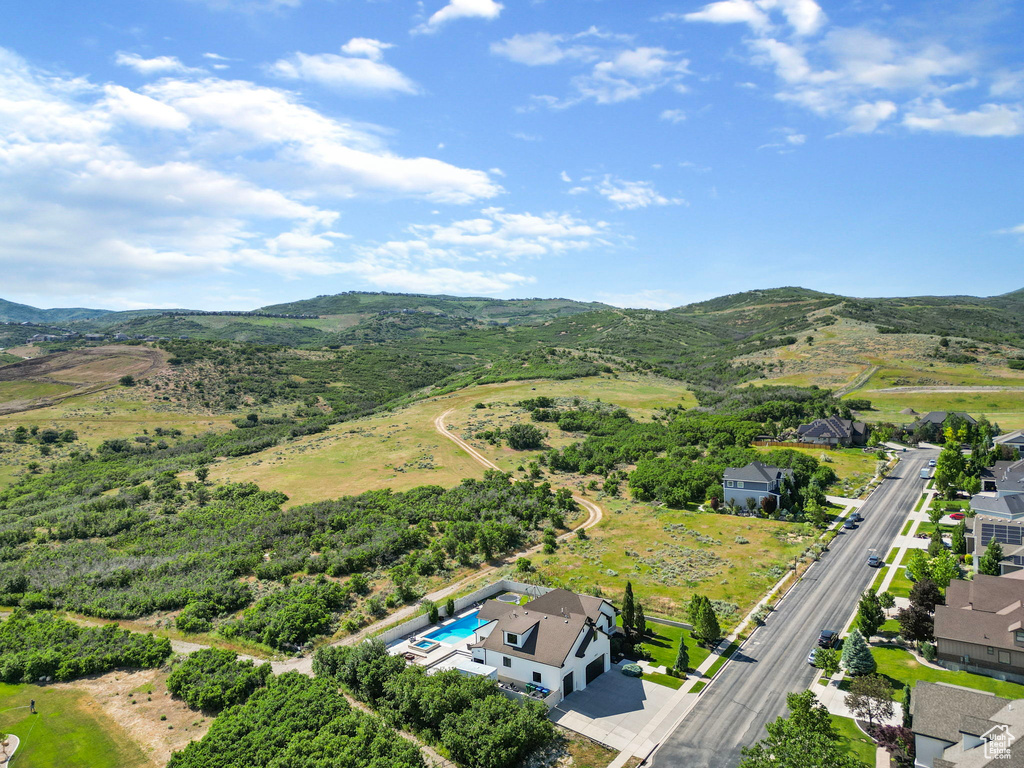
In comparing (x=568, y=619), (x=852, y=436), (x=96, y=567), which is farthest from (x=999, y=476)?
(x=96, y=567)

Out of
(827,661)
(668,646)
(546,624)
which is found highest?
(546,624)

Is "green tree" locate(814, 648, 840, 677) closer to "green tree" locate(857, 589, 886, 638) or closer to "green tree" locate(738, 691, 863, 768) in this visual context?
"green tree" locate(857, 589, 886, 638)

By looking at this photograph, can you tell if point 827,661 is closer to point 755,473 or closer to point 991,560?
point 991,560

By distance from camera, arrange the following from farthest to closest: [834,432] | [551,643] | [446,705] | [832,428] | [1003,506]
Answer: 1. [832,428]
2. [834,432]
3. [1003,506]
4. [551,643]
5. [446,705]

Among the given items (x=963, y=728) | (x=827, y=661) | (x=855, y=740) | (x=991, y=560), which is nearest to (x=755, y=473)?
(x=991, y=560)

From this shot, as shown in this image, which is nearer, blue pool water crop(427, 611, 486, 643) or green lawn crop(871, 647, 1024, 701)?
green lawn crop(871, 647, 1024, 701)

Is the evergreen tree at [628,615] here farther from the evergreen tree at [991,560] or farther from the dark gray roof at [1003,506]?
the dark gray roof at [1003,506]

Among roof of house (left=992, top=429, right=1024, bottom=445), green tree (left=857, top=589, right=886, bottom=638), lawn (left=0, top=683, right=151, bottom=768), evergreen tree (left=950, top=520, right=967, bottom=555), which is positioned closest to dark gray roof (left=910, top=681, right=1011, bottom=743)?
green tree (left=857, top=589, right=886, bottom=638)
